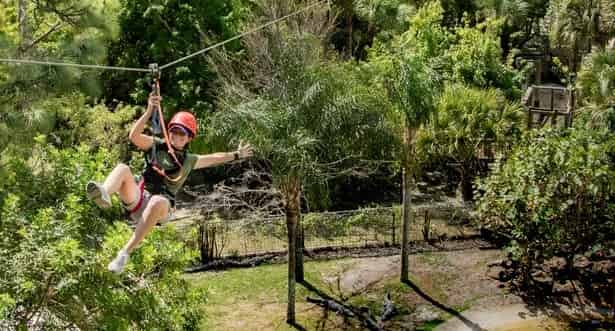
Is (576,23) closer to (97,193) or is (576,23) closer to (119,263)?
(119,263)

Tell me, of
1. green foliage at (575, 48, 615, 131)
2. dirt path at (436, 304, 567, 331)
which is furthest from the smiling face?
green foliage at (575, 48, 615, 131)

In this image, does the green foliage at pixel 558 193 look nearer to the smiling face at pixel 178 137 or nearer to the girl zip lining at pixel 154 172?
the girl zip lining at pixel 154 172

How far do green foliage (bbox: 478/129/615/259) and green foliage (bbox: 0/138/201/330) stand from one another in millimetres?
8372

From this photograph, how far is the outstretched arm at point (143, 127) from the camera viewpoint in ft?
23.8

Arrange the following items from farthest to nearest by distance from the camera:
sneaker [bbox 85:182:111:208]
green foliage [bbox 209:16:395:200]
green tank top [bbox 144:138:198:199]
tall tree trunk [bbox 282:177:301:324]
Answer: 1. tall tree trunk [bbox 282:177:301:324]
2. green foliage [bbox 209:16:395:200]
3. green tank top [bbox 144:138:198:199]
4. sneaker [bbox 85:182:111:208]

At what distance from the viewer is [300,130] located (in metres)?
13.0

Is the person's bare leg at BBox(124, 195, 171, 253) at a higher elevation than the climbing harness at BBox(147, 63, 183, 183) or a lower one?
lower

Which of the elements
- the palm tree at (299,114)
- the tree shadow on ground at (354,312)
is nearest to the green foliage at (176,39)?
the palm tree at (299,114)

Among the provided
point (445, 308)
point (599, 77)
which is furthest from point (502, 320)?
point (599, 77)

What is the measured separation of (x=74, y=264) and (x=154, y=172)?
1.22 m

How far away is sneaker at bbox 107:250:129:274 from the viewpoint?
276 inches

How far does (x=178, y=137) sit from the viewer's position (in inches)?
287

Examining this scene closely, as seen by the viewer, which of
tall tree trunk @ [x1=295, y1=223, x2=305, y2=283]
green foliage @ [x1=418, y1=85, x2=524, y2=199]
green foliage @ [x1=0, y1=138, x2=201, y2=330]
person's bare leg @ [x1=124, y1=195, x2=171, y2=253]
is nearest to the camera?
green foliage @ [x1=0, y1=138, x2=201, y2=330]

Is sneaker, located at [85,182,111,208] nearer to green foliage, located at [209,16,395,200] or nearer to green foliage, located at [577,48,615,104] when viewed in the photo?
green foliage, located at [209,16,395,200]
